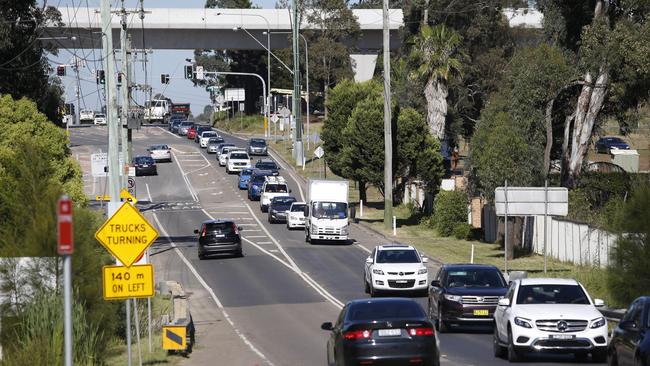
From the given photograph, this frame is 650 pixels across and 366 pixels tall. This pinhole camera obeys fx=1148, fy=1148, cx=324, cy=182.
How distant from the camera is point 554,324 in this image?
2080 centimetres

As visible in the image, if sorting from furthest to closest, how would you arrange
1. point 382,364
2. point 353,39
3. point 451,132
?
point 353,39 < point 451,132 < point 382,364

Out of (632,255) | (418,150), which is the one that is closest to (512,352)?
(632,255)

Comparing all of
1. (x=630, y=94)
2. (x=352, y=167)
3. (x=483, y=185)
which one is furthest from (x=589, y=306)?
(x=352, y=167)

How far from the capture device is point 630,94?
4506 centimetres

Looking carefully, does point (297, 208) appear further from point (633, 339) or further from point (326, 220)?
point (633, 339)

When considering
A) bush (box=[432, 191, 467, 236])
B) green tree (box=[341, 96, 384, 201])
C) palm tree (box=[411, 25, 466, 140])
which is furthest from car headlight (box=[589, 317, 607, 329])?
palm tree (box=[411, 25, 466, 140])

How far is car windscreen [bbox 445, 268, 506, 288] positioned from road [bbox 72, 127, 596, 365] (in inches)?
48.3

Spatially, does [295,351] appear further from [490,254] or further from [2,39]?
[2,39]

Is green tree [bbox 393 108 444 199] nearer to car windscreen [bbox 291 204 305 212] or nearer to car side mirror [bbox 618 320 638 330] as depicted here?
car windscreen [bbox 291 204 305 212]

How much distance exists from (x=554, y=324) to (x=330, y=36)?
97.1m

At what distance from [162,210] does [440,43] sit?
19.2 meters

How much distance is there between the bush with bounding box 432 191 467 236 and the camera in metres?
57.2

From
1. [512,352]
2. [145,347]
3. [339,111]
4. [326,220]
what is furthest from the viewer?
[339,111]

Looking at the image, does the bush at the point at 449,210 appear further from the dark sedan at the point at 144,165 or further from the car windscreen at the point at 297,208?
the dark sedan at the point at 144,165
